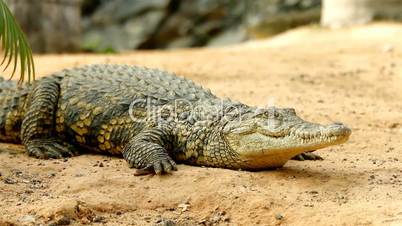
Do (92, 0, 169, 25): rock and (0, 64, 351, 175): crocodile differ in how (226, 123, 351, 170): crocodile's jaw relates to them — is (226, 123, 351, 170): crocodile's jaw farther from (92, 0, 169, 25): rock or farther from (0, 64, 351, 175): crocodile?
(92, 0, 169, 25): rock

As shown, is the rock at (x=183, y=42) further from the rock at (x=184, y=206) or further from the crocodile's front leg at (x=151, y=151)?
the rock at (x=184, y=206)

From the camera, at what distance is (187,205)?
14.5ft

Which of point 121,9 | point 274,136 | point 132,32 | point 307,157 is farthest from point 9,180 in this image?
point 121,9

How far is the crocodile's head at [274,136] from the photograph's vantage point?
15.3 feet

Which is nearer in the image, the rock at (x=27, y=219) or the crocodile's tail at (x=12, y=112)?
the rock at (x=27, y=219)

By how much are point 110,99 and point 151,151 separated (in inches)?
36.2

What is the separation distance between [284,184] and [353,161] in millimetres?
977

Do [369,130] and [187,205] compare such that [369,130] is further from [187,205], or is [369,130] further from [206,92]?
[187,205]

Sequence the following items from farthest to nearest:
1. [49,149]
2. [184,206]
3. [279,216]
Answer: [49,149]
[184,206]
[279,216]

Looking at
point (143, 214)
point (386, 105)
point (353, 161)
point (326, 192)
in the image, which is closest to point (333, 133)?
point (326, 192)

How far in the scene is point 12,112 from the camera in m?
6.23

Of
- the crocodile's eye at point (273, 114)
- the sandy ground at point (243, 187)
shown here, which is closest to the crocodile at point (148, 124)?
the crocodile's eye at point (273, 114)

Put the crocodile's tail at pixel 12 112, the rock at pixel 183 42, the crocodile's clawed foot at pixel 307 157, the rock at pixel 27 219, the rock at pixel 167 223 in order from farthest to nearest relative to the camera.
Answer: the rock at pixel 183 42 < the crocodile's tail at pixel 12 112 < the crocodile's clawed foot at pixel 307 157 < the rock at pixel 167 223 < the rock at pixel 27 219

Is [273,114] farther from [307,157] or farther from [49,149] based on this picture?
[49,149]
